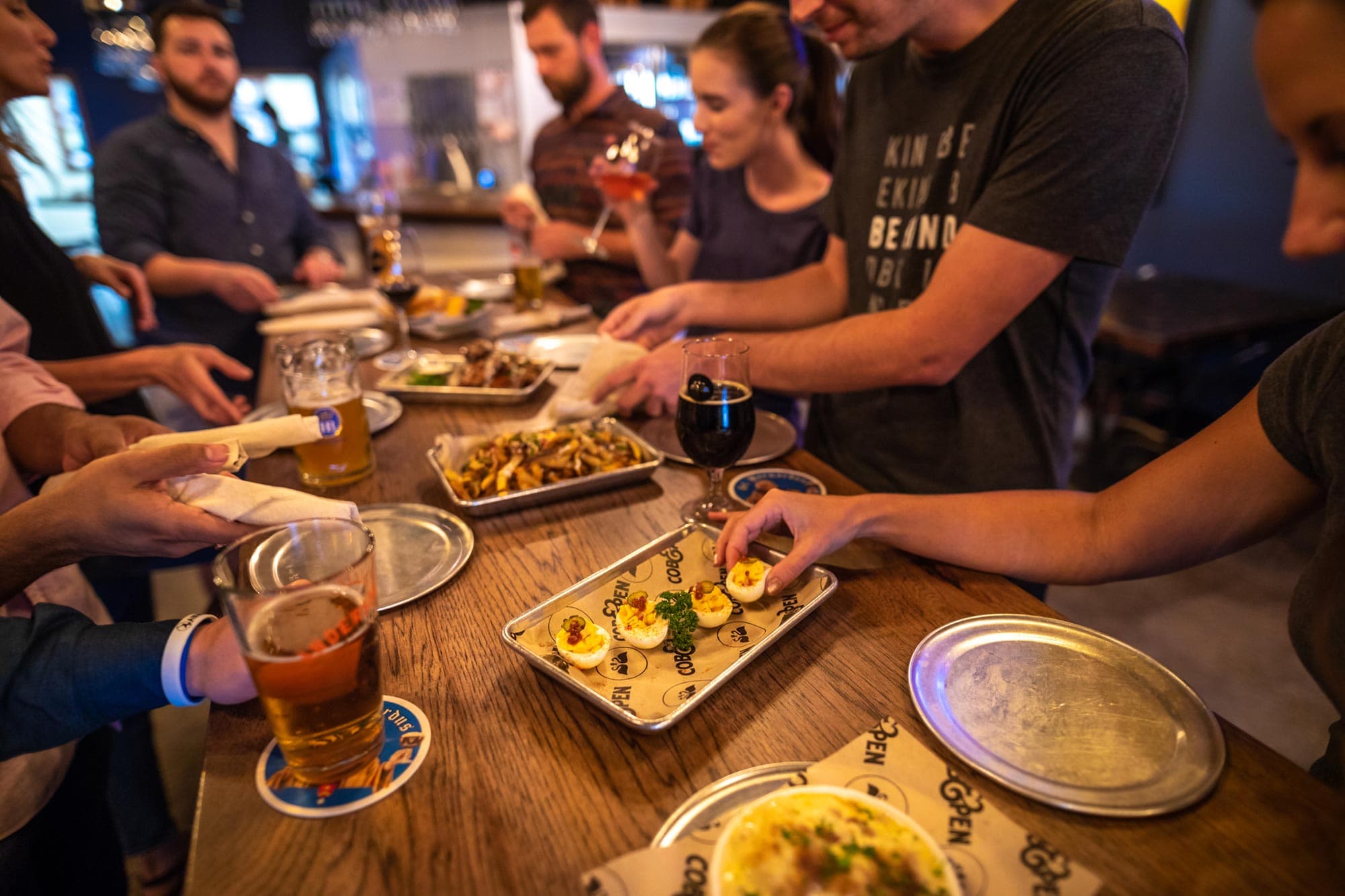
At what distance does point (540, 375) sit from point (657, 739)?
1315 mm

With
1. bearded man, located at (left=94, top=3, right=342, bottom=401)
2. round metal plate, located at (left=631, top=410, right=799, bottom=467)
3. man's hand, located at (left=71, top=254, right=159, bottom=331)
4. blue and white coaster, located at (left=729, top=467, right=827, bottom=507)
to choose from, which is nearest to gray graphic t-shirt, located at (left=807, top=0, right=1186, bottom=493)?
round metal plate, located at (left=631, top=410, right=799, bottom=467)

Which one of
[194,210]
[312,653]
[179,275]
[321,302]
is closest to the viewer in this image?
[312,653]

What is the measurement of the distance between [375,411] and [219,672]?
1078 mm

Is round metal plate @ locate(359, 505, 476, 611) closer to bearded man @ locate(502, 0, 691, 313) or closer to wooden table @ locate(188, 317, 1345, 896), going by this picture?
wooden table @ locate(188, 317, 1345, 896)

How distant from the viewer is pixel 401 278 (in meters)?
2.42

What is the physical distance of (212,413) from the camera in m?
1.62

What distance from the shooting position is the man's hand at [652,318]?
74.6 inches

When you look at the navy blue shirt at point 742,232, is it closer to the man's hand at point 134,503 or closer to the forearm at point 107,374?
the forearm at point 107,374

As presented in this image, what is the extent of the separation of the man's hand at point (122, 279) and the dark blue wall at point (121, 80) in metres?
7.50

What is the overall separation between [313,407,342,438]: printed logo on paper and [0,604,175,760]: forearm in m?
0.51

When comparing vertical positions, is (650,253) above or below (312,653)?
above

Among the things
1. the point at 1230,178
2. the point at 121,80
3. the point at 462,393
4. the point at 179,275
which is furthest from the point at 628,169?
the point at 121,80

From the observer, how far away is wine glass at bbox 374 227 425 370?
7.72ft

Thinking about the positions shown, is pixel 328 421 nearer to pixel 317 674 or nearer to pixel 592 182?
pixel 317 674
